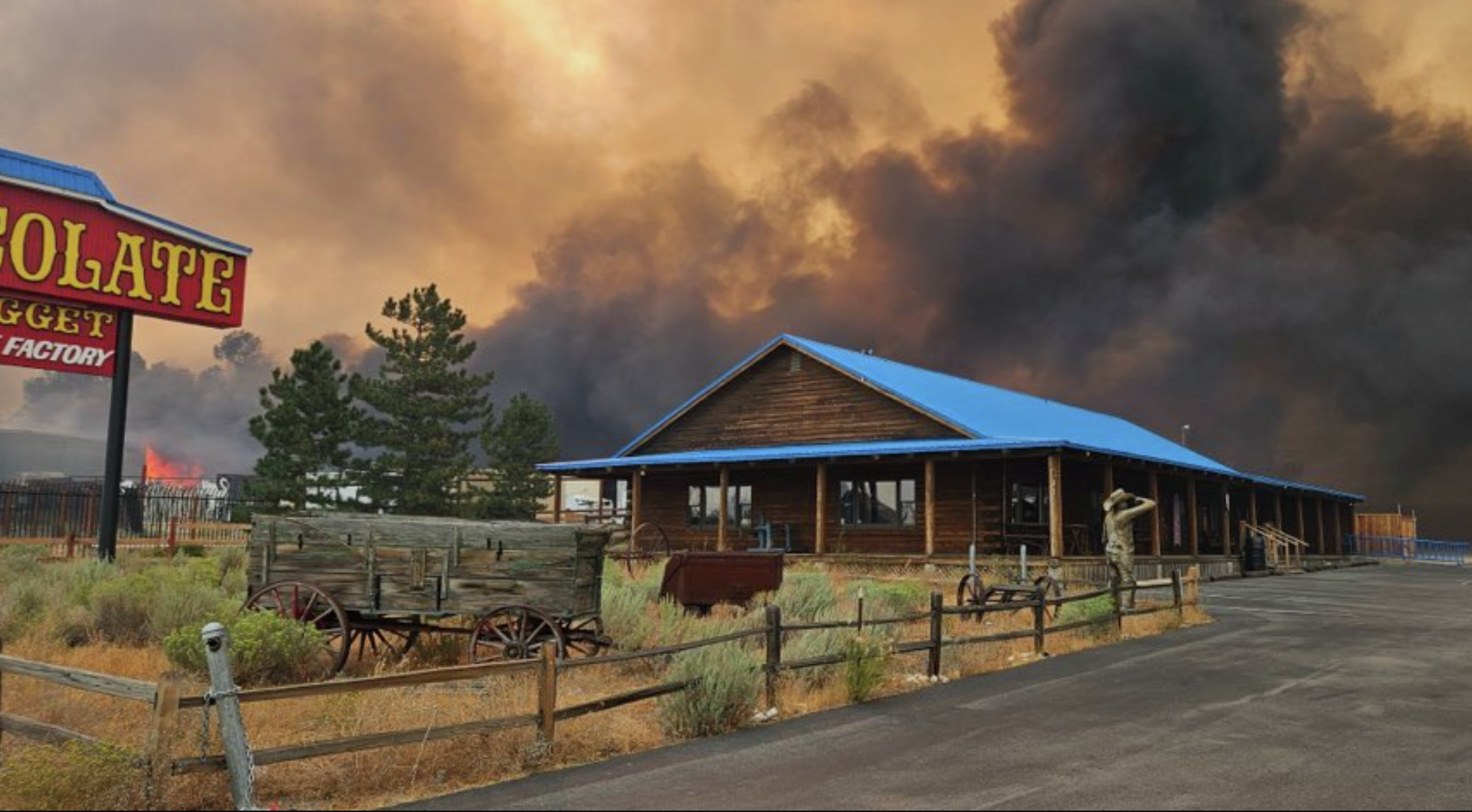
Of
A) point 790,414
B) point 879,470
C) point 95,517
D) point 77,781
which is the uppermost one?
point 790,414

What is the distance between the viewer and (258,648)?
10.6 metres

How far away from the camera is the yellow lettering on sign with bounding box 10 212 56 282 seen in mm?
18859

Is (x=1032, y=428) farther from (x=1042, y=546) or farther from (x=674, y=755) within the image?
(x=674, y=755)

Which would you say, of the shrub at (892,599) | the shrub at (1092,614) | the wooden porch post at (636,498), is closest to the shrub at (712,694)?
the shrub at (892,599)

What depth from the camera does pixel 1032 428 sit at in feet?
107

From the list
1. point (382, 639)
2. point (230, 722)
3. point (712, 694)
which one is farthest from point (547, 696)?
point (382, 639)

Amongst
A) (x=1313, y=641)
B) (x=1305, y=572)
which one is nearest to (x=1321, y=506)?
(x=1305, y=572)

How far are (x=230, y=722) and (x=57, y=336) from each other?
17029mm

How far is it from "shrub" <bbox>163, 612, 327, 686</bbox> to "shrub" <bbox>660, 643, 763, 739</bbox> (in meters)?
4.20

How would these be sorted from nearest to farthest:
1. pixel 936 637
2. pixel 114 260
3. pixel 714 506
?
1. pixel 936 637
2. pixel 114 260
3. pixel 714 506

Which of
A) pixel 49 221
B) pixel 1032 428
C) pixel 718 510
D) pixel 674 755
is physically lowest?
pixel 674 755

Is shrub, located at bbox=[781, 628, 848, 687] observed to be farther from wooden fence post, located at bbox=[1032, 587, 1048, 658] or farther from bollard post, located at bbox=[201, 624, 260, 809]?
bollard post, located at bbox=[201, 624, 260, 809]

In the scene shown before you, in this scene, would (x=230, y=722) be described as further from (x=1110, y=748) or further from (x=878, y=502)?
(x=878, y=502)

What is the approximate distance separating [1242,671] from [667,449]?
24.1m
